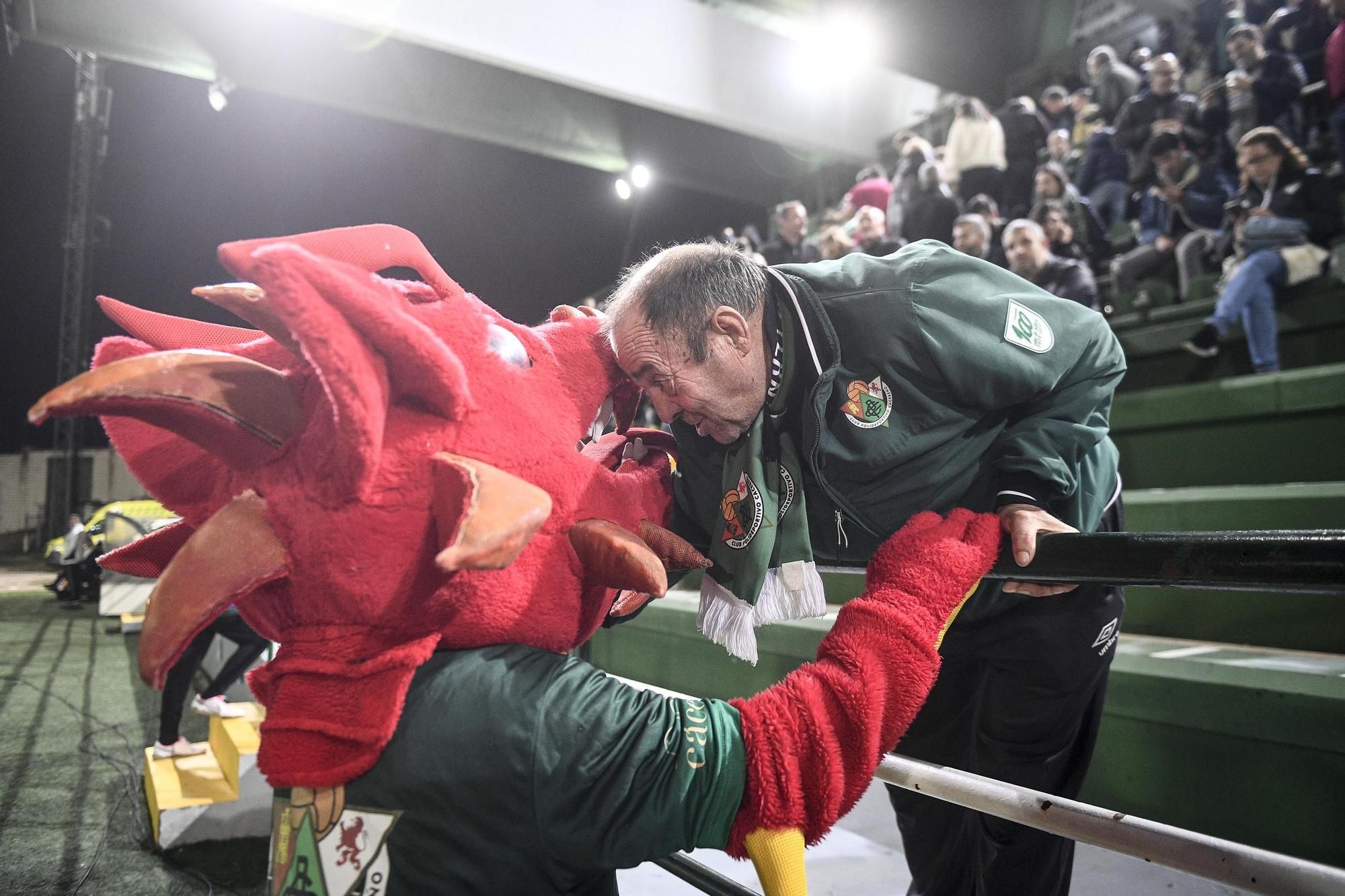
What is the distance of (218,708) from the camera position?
11.4ft

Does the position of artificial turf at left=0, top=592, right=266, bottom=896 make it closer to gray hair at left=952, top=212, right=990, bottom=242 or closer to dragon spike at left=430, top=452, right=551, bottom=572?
dragon spike at left=430, top=452, right=551, bottom=572

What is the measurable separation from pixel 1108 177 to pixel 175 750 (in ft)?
20.2

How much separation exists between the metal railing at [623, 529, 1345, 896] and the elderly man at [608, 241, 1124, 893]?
0.59 feet

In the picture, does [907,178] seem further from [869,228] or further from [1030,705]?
[1030,705]

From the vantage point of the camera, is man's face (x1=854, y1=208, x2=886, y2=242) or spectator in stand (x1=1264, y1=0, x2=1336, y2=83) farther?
spectator in stand (x1=1264, y1=0, x2=1336, y2=83)

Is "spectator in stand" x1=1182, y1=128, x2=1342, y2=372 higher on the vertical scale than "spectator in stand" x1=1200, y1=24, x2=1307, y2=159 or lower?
lower

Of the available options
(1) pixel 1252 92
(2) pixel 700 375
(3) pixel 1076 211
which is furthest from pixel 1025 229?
(2) pixel 700 375

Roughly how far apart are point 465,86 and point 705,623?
8821 mm

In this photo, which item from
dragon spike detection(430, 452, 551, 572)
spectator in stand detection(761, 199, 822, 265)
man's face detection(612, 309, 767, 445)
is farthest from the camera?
spectator in stand detection(761, 199, 822, 265)

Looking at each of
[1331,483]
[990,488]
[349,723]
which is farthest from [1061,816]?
[1331,483]

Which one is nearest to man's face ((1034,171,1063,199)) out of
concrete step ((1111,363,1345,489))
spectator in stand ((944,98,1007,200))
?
spectator in stand ((944,98,1007,200))

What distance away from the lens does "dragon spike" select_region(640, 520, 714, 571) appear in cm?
85

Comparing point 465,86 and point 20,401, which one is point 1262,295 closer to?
point 465,86

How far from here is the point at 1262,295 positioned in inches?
142
